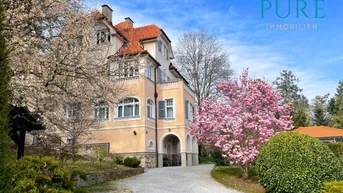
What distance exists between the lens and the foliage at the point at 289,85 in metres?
50.3

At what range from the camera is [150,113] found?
2161 centimetres

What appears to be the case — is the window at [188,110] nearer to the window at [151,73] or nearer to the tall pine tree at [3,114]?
the window at [151,73]

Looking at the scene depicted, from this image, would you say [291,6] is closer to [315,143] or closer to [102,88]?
[315,143]

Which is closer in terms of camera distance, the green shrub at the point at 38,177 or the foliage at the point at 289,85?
the green shrub at the point at 38,177

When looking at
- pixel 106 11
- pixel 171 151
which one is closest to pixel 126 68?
pixel 106 11

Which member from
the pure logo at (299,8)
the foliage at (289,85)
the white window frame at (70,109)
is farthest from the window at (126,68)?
the foliage at (289,85)

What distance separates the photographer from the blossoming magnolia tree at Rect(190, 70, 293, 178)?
11.7m

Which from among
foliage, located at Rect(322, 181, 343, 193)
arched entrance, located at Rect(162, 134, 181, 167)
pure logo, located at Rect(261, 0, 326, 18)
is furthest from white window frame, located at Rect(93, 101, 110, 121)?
pure logo, located at Rect(261, 0, 326, 18)

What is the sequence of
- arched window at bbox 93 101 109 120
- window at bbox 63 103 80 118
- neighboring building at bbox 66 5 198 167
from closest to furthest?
1. window at bbox 63 103 80 118
2. arched window at bbox 93 101 109 120
3. neighboring building at bbox 66 5 198 167

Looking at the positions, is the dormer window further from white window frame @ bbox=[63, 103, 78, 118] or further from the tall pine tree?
the tall pine tree

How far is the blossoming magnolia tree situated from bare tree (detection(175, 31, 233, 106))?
1936 centimetres

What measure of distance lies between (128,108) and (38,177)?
15.9 m

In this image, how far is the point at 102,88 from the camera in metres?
7.88

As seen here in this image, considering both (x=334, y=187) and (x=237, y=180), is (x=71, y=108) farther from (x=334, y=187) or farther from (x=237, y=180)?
(x=334, y=187)
